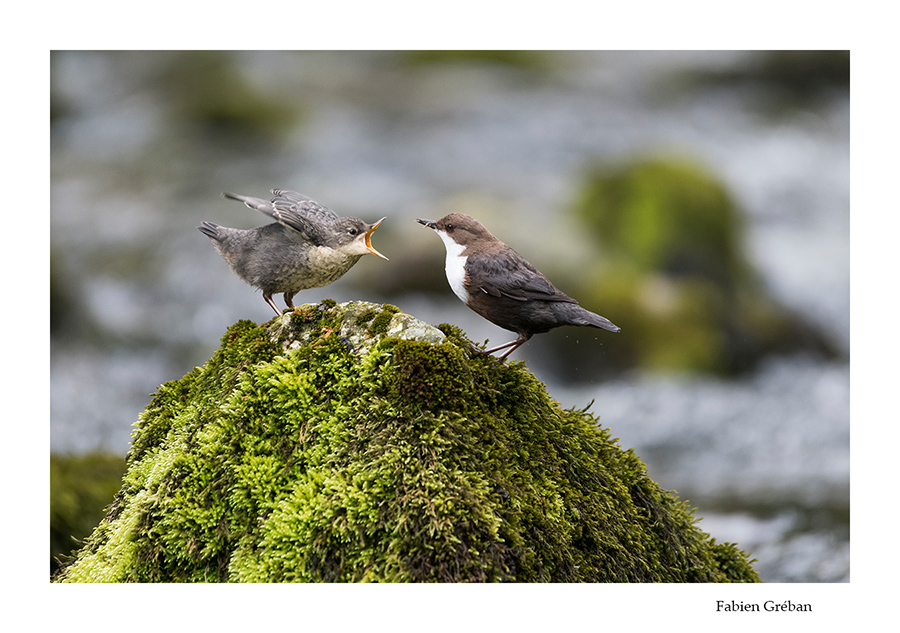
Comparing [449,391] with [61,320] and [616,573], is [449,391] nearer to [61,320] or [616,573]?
[616,573]

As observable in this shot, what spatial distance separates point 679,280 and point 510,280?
4182 mm

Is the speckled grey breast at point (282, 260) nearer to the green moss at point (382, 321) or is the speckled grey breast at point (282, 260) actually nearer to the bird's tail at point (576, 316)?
the green moss at point (382, 321)

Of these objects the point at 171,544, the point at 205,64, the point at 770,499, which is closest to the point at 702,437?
the point at 770,499

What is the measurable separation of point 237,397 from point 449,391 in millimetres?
888

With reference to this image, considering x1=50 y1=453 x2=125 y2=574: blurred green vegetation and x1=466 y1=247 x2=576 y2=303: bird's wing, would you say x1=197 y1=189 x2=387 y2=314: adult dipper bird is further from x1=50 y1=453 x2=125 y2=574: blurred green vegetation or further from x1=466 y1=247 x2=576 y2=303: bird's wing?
x1=50 y1=453 x2=125 y2=574: blurred green vegetation

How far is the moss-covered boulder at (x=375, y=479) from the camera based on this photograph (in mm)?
2217

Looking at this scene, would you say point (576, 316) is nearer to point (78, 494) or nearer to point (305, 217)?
point (305, 217)

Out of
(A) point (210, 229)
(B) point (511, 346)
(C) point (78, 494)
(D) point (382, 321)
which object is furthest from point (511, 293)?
(C) point (78, 494)

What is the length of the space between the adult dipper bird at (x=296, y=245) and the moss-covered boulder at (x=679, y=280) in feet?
12.4

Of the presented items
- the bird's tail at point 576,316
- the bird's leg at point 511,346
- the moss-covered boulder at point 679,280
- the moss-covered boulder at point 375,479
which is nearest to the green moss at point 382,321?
the moss-covered boulder at point 375,479

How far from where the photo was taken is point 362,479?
229cm

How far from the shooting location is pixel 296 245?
10.5 ft

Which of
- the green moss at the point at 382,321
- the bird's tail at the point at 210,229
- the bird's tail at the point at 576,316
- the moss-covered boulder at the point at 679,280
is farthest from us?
the moss-covered boulder at the point at 679,280

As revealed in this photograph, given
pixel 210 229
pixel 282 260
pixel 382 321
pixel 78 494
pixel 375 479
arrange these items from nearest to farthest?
pixel 375 479 → pixel 382 321 → pixel 282 260 → pixel 210 229 → pixel 78 494
